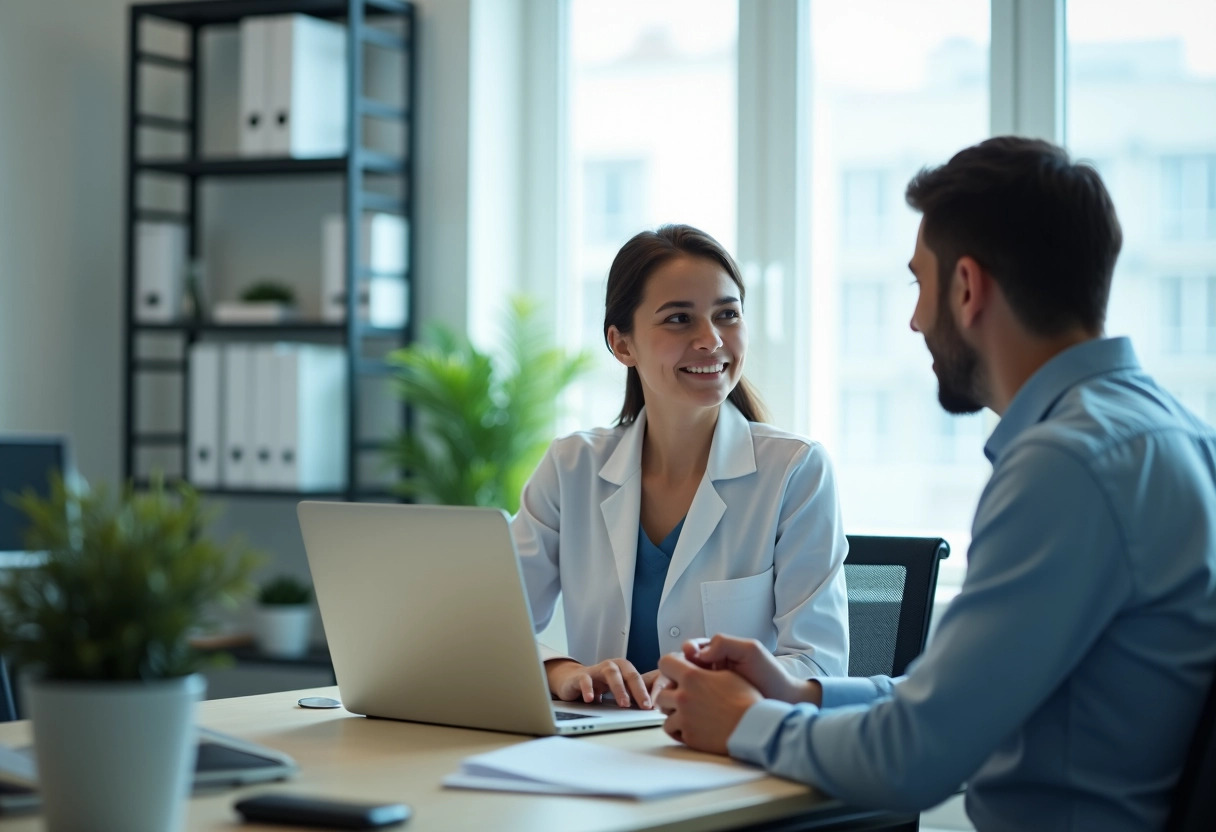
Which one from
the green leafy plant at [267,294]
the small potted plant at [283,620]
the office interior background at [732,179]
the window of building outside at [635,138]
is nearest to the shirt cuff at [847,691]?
the office interior background at [732,179]

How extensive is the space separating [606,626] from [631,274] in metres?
0.60

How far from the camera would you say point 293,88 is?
3691 mm

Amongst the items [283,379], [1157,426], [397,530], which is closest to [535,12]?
[283,379]

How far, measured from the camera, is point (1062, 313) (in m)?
1.38

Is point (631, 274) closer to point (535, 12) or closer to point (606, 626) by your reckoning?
point (606, 626)

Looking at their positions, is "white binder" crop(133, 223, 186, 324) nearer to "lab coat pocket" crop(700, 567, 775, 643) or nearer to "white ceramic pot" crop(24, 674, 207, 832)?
"lab coat pocket" crop(700, 567, 775, 643)

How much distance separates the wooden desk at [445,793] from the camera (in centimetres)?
117

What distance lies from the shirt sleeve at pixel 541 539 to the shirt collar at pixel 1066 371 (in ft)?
3.20

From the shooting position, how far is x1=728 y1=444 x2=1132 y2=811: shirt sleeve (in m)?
1.21

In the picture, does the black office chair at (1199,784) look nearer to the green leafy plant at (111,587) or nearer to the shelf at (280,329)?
the green leafy plant at (111,587)

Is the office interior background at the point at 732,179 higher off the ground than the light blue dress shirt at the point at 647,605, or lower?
higher

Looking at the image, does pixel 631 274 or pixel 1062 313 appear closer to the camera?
pixel 1062 313

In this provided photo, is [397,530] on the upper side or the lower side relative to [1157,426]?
lower

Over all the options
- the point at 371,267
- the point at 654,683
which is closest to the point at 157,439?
the point at 371,267
